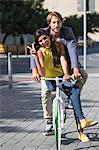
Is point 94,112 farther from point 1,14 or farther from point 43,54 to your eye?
point 1,14

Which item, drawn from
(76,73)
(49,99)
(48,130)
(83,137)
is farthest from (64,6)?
(76,73)

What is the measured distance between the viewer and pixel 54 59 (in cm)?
689

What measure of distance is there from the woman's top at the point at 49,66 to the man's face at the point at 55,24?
29 centimetres

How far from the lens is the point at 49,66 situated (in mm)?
6898

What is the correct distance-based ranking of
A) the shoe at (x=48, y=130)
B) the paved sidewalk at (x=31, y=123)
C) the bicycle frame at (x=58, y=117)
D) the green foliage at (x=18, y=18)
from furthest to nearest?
1. the green foliage at (x=18, y=18)
2. the shoe at (x=48, y=130)
3. the paved sidewalk at (x=31, y=123)
4. the bicycle frame at (x=58, y=117)

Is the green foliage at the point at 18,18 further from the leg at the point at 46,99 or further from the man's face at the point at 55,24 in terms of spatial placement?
the man's face at the point at 55,24

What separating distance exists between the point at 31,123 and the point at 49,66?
2.24 meters

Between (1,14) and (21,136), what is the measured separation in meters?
40.9

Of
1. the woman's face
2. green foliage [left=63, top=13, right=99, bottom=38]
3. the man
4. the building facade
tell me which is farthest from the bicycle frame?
the building facade

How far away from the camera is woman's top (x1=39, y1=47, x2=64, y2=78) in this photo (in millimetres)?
6887

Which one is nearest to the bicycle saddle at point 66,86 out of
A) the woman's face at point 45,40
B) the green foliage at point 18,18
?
the woman's face at point 45,40

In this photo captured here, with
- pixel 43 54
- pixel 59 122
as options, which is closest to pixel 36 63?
pixel 43 54

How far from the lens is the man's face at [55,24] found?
6.80 m

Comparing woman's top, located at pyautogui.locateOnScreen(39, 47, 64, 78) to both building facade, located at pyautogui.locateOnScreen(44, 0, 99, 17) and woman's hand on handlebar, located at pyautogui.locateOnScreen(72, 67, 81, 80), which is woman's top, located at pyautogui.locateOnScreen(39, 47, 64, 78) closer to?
woman's hand on handlebar, located at pyautogui.locateOnScreen(72, 67, 81, 80)
